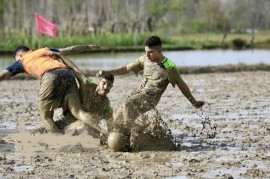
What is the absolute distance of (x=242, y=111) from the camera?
12.5 meters

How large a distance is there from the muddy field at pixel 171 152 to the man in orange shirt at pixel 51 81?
1.06ft

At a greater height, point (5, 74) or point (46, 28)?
point (5, 74)

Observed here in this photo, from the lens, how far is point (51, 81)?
9773 millimetres

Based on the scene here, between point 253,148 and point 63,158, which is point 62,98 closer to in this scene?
point 63,158

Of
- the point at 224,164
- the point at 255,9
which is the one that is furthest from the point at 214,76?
the point at 255,9

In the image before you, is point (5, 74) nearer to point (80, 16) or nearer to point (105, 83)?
point (105, 83)

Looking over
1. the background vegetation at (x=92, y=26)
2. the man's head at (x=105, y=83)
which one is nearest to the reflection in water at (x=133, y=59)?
the background vegetation at (x=92, y=26)

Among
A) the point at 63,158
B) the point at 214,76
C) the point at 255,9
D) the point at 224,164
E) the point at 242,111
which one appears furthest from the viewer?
the point at 255,9

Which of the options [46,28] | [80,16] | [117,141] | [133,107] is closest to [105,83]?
[133,107]

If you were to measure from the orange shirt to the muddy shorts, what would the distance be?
9cm

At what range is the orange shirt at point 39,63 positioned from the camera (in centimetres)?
995

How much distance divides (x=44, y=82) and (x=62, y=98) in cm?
34

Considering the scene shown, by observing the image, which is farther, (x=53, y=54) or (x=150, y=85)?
(x=53, y=54)

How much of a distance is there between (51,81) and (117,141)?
1607 mm
